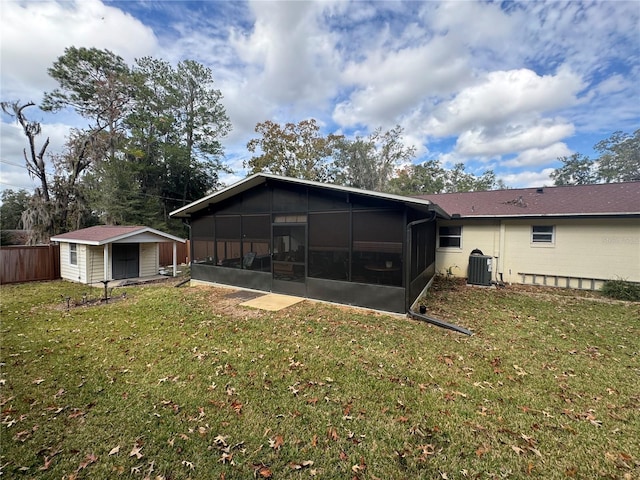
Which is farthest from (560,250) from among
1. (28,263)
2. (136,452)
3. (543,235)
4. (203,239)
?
(28,263)

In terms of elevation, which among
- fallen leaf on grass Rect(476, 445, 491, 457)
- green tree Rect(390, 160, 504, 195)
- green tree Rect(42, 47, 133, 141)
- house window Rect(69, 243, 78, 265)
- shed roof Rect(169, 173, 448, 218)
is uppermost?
green tree Rect(42, 47, 133, 141)

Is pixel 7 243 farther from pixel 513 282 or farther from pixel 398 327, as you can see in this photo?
pixel 513 282

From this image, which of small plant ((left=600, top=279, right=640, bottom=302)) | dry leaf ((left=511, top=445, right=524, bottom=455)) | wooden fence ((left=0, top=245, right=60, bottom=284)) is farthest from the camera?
wooden fence ((left=0, top=245, right=60, bottom=284))

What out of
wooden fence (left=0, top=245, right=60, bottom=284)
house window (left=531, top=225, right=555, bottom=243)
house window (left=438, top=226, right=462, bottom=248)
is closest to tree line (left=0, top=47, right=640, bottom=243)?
wooden fence (left=0, top=245, right=60, bottom=284)

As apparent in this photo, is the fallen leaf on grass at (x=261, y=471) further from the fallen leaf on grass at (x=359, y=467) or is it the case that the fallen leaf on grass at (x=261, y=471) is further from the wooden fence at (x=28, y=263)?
the wooden fence at (x=28, y=263)

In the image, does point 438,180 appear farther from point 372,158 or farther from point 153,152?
point 153,152

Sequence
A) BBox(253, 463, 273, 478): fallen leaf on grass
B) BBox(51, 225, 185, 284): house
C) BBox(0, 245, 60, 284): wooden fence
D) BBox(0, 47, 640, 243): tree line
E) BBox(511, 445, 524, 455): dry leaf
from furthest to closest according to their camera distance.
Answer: BBox(0, 47, 640, 243): tree line → BBox(51, 225, 185, 284): house → BBox(0, 245, 60, 284): wooden fence → BBox(511, 445, 524, 455): dry leaf → BBox(253, 463, 273, 478): fallen leaf on grass

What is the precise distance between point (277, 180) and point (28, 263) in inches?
435

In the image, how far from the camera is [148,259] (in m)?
11.8

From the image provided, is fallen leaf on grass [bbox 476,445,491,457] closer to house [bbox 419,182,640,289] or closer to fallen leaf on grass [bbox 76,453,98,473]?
fallen leaf on grass [bbox 76,453,98,473]

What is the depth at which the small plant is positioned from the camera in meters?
7.64

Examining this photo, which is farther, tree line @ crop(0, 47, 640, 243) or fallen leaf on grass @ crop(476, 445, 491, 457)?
tree line @ crop(0, 47, 640, 243)

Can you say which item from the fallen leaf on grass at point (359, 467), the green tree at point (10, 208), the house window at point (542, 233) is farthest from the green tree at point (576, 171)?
the green tree at point (10, 208)

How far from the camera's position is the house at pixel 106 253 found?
10.0m
